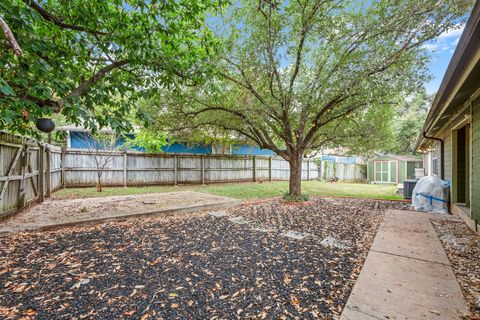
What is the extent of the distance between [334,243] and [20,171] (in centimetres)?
637

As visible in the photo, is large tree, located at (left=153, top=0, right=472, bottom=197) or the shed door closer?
large tree, located at (left=153, top=0, right=472, bottom=197)

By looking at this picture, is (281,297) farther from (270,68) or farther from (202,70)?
(270,68)

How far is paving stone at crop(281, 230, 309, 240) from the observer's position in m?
3.64

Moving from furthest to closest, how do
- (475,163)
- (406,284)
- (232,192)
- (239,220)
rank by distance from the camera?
(232,192) < (239,220) < (475,163) < (406,284)

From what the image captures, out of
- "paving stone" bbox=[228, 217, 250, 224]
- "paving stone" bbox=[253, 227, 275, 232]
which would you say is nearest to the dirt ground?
"paving stone" bbox=[228, 217, 250, 224]

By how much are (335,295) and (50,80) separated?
13.5 feet

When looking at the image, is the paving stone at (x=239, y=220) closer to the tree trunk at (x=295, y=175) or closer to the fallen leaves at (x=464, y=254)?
the tree trunk at (x=295, y=175)

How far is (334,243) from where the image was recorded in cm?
340

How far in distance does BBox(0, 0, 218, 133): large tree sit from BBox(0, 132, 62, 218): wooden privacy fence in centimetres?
76

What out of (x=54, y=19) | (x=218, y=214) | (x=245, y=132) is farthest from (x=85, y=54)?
(x=245, y=132)

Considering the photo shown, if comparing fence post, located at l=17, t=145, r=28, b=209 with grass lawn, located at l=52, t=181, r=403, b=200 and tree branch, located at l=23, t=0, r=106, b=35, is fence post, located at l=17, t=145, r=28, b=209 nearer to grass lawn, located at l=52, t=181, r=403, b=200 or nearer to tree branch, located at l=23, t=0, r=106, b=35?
grass lawn, located at l=52, t=181, r=403, b=200

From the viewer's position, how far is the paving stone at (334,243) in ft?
10.8

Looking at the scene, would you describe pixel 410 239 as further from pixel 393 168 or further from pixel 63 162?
pixel 393 168

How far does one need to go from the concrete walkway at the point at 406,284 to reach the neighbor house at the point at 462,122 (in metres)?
1.72
